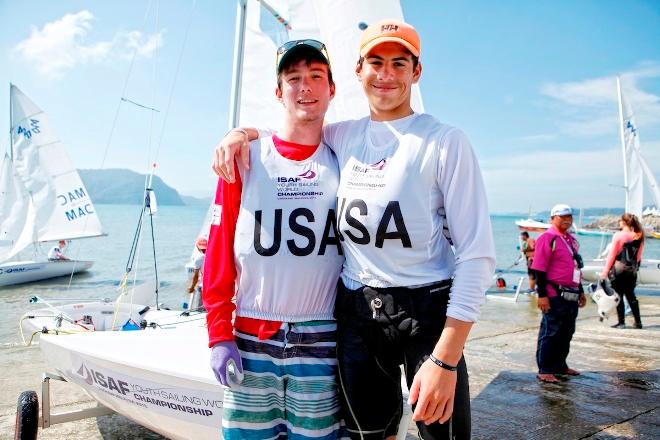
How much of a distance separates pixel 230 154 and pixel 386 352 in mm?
916

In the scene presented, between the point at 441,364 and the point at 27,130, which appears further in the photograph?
the point at 27,130

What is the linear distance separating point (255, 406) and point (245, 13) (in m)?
4.13

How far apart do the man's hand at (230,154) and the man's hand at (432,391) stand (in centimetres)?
97

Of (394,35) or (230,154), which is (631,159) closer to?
(394,35)

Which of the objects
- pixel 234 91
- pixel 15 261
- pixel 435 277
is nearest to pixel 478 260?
pixel 435 277

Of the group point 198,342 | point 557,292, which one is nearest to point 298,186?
point 198,342

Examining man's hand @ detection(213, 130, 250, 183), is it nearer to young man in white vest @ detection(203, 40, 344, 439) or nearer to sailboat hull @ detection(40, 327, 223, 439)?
young man in white vest @ detection(203, 40, 344, 439)

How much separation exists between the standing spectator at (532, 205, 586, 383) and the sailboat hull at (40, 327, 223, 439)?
354cm

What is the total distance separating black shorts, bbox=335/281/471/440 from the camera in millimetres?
1655

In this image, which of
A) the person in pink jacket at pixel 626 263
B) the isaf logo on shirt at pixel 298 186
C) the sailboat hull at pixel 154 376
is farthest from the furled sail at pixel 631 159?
the isaf logo on shirt at pixel 298 186

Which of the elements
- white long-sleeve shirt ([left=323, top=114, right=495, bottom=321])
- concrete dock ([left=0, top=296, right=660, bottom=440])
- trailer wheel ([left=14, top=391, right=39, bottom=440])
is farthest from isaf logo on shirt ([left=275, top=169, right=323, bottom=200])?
concrete dock ([left=0, top=296, right=660, bottom=440])

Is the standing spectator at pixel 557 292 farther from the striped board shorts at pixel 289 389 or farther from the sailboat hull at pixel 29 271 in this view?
the sailboat hull at pixel 29 271

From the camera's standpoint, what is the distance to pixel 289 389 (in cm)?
183

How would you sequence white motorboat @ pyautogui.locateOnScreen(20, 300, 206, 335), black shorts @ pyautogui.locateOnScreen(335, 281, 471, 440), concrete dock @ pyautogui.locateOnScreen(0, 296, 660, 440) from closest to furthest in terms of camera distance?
black shorts @ pyautogui.locateOnScreen(335, 281, 471, 440), concrete dock @ pyautogui.locateOnScreen(0, 296, 660, 440), white motorboat @ pyautogui.locateOnScreen(20, 300, 206, 335)
